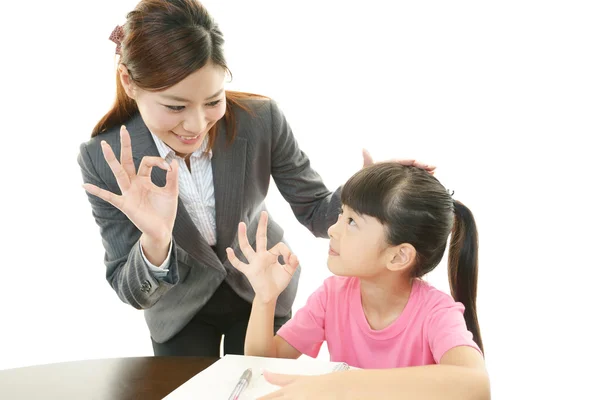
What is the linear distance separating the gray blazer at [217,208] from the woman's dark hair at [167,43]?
0.85 ft

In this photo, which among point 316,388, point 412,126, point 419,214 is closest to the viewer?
point 316,388

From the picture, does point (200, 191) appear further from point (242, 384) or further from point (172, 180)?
point (242, 384)

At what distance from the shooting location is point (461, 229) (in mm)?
1522

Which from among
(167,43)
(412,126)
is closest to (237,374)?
(167,43)

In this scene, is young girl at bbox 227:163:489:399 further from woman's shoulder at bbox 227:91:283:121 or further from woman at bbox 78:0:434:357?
woman's shoulder at bbox 227:91:283:121

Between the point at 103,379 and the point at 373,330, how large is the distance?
549 mm

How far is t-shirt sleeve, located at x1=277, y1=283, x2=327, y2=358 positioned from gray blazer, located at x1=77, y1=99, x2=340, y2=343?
0.32 metres

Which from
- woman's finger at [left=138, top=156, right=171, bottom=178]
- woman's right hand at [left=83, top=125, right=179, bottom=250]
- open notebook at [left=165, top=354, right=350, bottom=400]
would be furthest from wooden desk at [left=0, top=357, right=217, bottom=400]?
woman's finger at [left=138, top=156, right=171, bottom=178]

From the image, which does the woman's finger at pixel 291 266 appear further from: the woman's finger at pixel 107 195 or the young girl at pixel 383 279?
the woman's finger at pixel 107 195

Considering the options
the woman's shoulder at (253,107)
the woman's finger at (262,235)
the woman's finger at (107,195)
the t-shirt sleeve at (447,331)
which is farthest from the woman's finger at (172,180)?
the t-shirt sleeve at (447,331)

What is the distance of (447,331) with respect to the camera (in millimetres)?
1357

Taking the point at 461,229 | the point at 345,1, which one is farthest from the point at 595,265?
the point at 461,229

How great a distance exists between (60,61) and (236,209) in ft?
5.21

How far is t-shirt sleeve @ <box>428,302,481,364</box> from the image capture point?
4.34 feet
